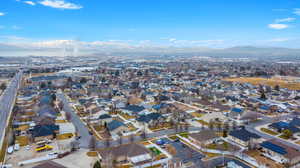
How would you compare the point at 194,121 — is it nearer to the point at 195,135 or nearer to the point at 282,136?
the point at 195,135

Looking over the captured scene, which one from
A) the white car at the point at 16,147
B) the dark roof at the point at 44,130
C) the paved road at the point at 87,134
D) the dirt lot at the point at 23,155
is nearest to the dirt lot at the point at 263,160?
the paved road at the point at 87,134

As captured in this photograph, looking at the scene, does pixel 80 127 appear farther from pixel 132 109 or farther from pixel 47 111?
pixel 132 109

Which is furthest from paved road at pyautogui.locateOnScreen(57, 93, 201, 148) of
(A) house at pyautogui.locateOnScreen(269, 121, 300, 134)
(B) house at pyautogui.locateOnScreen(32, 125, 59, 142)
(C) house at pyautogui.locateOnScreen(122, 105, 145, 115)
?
(A) house at pyautogui.locateOnScreen(269, 121, 300, 134)

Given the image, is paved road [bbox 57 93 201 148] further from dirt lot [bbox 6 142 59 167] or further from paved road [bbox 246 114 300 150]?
paved road [bbox 246 114 300 150]

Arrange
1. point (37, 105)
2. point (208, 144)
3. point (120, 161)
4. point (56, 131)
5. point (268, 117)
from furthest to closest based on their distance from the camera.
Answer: point (37, 105) < point (268, 117) < point (56, 131) < point (208, 144) < point (120, 161)

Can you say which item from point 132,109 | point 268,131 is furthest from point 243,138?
point 132,109

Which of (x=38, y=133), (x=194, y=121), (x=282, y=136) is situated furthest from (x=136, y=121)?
(x=282, y=136)
